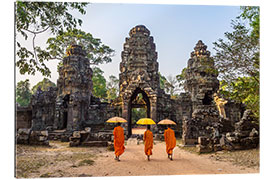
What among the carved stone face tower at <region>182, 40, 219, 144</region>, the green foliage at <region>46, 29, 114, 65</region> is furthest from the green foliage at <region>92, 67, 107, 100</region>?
the carved stone face tower at <region>182, 40, 219, 144</region>

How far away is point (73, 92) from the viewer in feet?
52.5

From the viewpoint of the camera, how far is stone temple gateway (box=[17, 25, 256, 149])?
593 inches

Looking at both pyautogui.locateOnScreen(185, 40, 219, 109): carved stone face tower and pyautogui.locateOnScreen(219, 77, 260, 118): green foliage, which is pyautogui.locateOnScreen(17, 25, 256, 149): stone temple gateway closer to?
pyautogui.locateOnScreen(185, 40, 219, 109): carved stone face tower

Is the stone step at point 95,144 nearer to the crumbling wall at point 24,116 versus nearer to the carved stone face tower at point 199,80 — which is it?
the carved stone face tower at point 199,80

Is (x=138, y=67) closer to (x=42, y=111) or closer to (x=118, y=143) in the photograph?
(x=42, y=111)

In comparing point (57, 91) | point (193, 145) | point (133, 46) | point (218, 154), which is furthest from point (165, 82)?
point (218, 154)

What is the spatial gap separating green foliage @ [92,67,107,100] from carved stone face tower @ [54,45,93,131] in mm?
9373

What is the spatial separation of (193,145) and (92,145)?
18.4ft

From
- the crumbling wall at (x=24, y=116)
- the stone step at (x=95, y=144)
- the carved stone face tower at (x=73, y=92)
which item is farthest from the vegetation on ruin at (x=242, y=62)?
the crumbling wall at (x=24, y=116)

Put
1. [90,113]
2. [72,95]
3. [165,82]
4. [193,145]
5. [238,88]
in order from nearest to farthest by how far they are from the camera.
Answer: [238,88] → [193,145] → [72,95] → [90,113] → [165,82]

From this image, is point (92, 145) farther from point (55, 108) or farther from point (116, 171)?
point (55, 108)

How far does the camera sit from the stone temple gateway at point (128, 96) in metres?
15.1

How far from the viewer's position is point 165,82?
34750mm

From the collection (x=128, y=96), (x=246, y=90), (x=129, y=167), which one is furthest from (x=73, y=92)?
(x=246, y=90)
